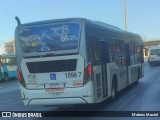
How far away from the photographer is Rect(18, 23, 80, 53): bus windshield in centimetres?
1151

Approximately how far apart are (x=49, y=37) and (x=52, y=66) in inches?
35.5

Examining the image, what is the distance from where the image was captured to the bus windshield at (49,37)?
1151cm

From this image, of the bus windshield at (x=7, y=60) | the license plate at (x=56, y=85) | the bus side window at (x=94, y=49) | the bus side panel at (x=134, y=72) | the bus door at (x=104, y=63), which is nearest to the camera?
the license plate at (x=56, y=85)

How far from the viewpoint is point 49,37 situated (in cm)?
1176

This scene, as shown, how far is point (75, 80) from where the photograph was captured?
11.4 m

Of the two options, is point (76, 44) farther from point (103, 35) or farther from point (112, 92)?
point (112, 92)

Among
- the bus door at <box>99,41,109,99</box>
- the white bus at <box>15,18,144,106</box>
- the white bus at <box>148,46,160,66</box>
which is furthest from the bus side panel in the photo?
the white bus at <box>148,46,160,66</box>

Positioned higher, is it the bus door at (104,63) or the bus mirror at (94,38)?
the bus mirror at (94,38)

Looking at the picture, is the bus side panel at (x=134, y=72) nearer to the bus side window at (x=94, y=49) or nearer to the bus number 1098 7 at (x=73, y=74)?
the bus side window at (x=94, y=49)

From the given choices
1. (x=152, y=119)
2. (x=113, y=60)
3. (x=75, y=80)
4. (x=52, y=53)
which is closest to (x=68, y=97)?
(x=75, y=80)

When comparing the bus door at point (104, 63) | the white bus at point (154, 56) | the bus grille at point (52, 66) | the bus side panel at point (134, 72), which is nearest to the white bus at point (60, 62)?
the bus grille at point (52, 66)

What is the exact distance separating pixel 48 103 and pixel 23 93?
0.93 metres

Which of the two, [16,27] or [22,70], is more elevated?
[16,27]

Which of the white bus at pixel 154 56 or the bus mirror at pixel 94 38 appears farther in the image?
the white bus at pixel 154 56
